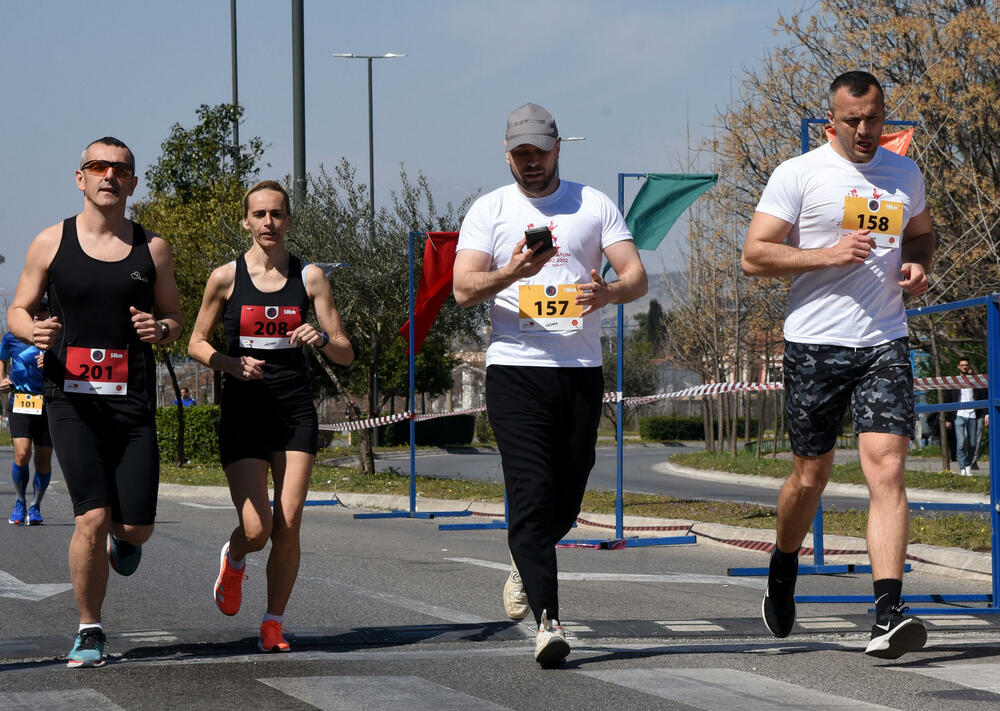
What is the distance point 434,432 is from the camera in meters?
46.0

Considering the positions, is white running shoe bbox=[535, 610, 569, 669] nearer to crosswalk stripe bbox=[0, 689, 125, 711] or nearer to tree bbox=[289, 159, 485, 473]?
crosswalk stripe bbox=[0, 689, 125, 711]

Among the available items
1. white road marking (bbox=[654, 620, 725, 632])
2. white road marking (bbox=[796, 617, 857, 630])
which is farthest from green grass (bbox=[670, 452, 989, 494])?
white road marking (bbox=[654, 620, 725, 632])

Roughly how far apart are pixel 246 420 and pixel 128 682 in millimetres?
1311

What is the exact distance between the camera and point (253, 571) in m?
9.16

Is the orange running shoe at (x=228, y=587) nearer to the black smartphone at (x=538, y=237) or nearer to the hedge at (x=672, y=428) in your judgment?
the black smartphone at (x=538, y=237)

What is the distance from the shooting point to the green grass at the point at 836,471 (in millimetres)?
18141

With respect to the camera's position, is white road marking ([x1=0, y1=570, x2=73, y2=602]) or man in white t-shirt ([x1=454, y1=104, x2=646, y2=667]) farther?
white road marking ([x1=0, y1=570, x2=73, y2=602])

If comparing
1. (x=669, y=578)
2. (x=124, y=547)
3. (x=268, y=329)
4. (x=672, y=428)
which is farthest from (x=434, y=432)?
(x=124, y=547)

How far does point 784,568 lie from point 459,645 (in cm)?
141

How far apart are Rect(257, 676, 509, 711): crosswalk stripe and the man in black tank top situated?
0.98m

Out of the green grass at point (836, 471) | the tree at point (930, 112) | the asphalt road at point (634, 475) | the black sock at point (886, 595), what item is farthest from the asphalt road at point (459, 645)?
the tree at point (930, 112)

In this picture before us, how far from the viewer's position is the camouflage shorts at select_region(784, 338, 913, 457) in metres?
5.43

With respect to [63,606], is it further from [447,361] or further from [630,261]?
[447,361]

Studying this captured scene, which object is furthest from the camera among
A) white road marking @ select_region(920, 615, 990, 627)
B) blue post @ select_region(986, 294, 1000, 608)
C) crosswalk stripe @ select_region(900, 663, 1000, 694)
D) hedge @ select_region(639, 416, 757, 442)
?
hedge @ select_region(639, 416, 757, 442)
